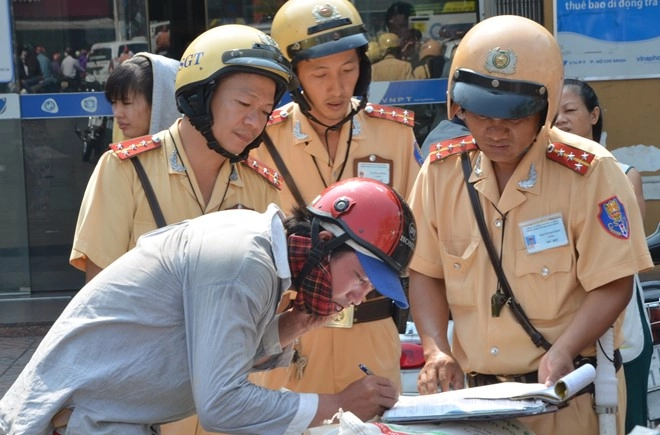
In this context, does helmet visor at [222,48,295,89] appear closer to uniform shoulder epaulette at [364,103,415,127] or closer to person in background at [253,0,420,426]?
person in background at [253,0,420,426]

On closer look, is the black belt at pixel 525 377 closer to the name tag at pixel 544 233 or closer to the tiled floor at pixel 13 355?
the name tag at pixel 544 233

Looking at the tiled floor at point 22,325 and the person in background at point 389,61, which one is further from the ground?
the person in background at point 389,61

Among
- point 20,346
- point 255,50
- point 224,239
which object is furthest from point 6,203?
point 224,239

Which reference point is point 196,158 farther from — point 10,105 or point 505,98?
point 10,105

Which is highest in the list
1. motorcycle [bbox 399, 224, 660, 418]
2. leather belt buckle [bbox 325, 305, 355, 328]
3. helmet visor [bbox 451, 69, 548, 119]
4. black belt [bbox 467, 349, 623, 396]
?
helmet visor [bbox 451, 69, 548, 119]

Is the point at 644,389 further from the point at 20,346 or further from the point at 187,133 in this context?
the point at 20,346

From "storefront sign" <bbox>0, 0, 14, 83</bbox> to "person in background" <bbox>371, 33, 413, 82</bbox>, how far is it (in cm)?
278

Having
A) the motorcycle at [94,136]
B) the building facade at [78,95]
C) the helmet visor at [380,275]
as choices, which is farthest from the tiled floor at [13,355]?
the helmet visor at [380,275]

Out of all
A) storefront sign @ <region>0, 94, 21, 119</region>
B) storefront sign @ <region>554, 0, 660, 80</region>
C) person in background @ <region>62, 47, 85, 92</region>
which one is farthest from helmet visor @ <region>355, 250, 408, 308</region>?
storefront sign @ <region>0, 94, 21, 119</region>

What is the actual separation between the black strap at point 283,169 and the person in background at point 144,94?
15.8 inches

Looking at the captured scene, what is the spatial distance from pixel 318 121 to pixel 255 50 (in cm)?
78

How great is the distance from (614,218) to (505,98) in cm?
47

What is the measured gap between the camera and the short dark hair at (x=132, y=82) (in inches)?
173

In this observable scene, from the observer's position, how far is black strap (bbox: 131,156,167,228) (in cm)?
359
